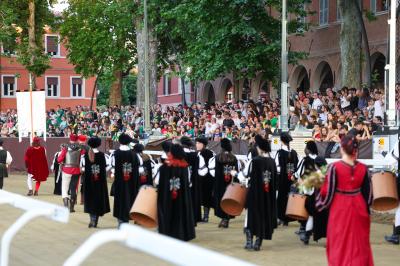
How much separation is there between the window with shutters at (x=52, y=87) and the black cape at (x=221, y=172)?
6933 cm

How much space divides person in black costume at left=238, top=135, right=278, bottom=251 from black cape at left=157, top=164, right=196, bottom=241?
100 cm

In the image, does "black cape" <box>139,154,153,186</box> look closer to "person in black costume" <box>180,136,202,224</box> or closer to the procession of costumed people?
the procession of costumed people

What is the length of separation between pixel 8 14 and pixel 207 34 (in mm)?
18671

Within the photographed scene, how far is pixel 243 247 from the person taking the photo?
14.5 meters

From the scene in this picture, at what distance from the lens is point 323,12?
150ft

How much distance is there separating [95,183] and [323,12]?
30047 millimetres

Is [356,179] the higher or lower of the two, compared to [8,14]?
lower

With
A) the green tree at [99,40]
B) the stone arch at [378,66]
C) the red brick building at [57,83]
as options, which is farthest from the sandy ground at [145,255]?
the red brick building at [57,83]

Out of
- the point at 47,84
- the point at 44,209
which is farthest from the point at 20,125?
the point at 47,84

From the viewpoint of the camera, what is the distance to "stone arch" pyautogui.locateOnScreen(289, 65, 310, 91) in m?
47.8

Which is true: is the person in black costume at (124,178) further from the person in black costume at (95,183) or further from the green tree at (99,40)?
the green tree at (99,40)

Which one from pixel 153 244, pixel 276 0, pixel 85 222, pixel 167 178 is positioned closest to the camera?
pixel 153 244

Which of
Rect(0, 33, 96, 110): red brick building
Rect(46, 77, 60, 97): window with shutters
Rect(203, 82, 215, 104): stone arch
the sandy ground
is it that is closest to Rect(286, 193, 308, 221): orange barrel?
the sandy ground

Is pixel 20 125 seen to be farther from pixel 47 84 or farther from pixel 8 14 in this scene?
pixel 47 84
